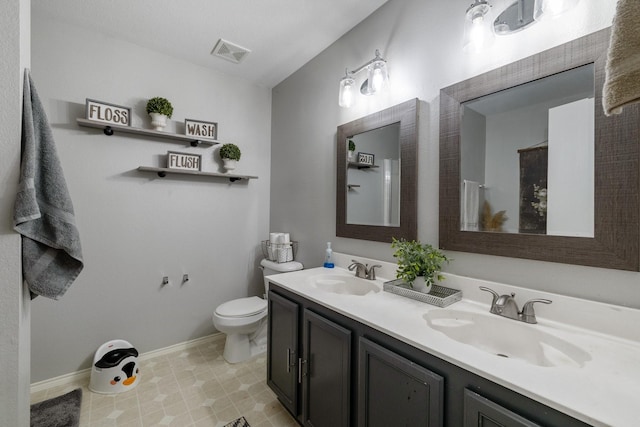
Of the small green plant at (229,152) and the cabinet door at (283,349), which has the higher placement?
the small green plant at (229,152)

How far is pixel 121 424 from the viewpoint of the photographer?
1.55 m

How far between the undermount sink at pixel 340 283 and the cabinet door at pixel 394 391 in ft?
1.97

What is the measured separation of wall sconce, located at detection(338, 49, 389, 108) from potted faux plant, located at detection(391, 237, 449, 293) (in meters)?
0.98

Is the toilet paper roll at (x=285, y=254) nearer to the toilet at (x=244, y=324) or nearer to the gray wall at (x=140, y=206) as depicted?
the toilet at (x=244, y=324)

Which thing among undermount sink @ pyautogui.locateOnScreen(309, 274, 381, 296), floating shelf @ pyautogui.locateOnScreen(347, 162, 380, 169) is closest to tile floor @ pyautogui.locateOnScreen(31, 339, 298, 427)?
undermount sink @ pyautogui.locateOnScreen(309, 274, 381, 296)

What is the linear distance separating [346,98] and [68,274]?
5.68ft

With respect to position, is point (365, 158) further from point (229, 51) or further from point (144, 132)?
point (144, 132)

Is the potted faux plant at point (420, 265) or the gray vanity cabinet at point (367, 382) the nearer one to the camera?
the gray vanity cabinet at point (367, 382)

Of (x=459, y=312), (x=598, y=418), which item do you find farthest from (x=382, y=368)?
(x=598, y=418)

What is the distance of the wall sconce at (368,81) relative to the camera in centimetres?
162

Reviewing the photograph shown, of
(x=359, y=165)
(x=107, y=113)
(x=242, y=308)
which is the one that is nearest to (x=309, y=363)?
(x=242, y=308)

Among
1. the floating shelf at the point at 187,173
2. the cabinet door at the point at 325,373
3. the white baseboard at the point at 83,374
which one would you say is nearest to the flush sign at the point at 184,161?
the floating shelf at the point at 187,173

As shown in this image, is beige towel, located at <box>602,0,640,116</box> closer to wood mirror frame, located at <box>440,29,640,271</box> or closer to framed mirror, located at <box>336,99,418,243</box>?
wood mirror frame, located at <box>440,29,640,271</box>

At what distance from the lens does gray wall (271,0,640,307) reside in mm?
1025
